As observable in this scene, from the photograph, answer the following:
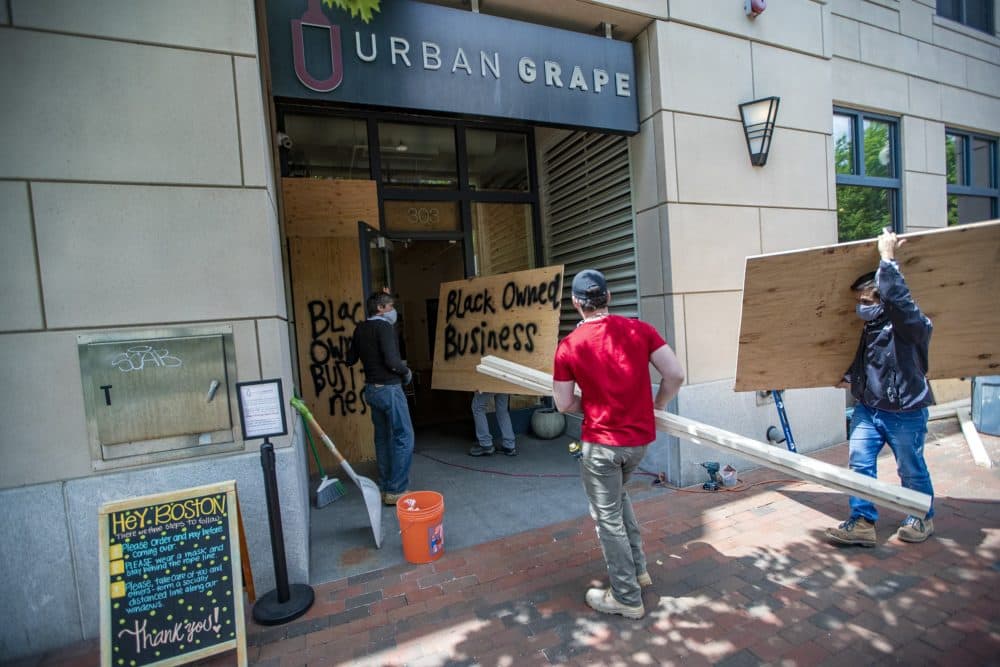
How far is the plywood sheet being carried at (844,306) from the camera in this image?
9.25 ft

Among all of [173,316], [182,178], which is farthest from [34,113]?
[173,316]

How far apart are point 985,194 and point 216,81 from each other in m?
11.5

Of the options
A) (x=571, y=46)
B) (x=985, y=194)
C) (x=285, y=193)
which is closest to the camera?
(x=571, y=46)

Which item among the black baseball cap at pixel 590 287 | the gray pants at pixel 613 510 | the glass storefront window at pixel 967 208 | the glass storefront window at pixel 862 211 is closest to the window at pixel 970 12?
the glass storefront window at pixel 967 208

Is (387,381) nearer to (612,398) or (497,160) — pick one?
(612,398)

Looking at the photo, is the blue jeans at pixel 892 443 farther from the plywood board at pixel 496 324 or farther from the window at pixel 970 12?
the window at pixel 970 12

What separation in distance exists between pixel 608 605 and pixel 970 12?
11.8 metres

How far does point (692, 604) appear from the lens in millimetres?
2969

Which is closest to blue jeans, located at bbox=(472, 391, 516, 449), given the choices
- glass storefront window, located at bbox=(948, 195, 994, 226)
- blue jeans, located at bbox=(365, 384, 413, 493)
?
blue jeans, located at bbox=(365, 384, 413, 493)

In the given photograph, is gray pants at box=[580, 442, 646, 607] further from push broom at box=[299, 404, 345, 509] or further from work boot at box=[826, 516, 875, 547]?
push broom at box=[299, 404, 345, 509]

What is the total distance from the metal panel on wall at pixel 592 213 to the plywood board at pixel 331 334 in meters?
2.85

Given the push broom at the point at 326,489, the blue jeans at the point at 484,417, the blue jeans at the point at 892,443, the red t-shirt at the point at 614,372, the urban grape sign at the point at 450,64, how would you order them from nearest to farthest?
1. the red t-shirt at the point at 614,372
2. the blue jeans at the point at 892,443
3. the urban grape sign at the point at 450,64
4. the push broom at the point at 326,489
5. the blue jeans at the point at 484,417

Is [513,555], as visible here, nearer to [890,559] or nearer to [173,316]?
[890,559]

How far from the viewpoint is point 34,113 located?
9.35ft
